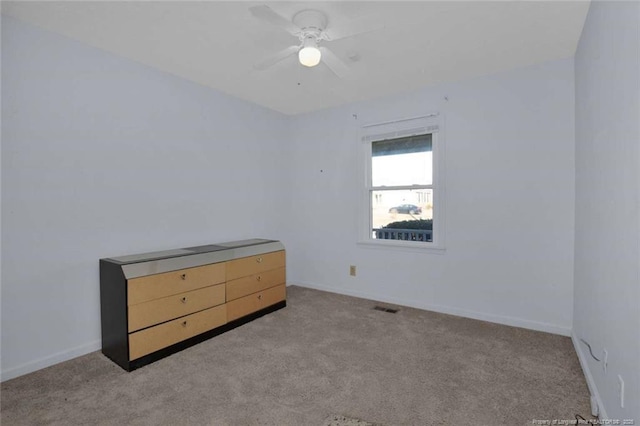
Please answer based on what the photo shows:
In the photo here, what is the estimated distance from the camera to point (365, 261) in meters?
3.96

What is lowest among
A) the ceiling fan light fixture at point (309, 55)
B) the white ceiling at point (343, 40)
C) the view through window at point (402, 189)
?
the view through window at point (402, 189)

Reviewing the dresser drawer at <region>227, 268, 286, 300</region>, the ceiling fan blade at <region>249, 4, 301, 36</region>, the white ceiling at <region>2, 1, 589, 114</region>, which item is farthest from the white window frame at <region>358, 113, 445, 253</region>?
the ceiling fan blade at <region>249, 4, 301, 36</region>

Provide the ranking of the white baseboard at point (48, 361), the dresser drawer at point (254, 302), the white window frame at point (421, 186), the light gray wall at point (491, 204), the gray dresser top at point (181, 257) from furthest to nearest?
the white window frame at point (421, 186) < the dresser drawer at point (254, 302) < the light gray wall at point (491, 204) < the gray dresser top at point (181, 257) < the white baseboard at point (48, 361)

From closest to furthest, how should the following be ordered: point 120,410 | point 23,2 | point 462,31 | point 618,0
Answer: point 618,0
point 120,410
point 23,2
point 462,31

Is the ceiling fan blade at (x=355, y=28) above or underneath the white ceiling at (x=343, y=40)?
underneath

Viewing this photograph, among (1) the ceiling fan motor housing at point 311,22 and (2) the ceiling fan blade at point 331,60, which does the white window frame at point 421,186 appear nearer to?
(2) the ceiling fan blade at point 331,60

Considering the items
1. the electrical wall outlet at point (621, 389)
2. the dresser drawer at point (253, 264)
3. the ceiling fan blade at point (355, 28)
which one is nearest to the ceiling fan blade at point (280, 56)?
the ceiling fan blade at point (355, 28)

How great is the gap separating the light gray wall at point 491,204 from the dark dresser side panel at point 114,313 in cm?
250

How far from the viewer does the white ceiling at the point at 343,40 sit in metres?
2.05

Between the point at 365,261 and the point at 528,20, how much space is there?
2733mm

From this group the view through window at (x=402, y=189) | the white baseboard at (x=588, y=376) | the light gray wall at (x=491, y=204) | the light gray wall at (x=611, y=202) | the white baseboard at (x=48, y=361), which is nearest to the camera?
the light gray wall at (x=611, y=202)

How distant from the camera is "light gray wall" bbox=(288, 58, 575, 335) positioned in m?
2.82

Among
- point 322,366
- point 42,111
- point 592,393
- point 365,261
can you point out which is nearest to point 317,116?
point 365,261

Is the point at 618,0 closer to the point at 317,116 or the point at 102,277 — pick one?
the point at 317,116
